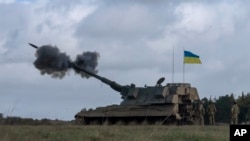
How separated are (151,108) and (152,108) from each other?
0.22ft

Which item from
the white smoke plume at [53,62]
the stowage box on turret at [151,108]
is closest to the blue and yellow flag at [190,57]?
the stowage box on turret at [151,108]

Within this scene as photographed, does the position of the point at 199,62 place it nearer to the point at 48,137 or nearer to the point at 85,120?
the point at 85,120

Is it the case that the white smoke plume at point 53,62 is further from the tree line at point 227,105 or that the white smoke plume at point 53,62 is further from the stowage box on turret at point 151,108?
the tree line at point 227,105

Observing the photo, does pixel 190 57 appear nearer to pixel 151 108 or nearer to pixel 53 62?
pixel 151 108

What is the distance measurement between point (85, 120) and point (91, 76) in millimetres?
3788

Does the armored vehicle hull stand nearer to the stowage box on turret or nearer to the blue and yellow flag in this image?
the stowage box on turret

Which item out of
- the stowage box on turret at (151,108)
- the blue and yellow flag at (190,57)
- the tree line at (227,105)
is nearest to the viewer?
the stowage box on turret at (151,108)

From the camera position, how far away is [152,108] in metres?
39.7

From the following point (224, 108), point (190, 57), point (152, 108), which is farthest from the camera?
point (224, 108)

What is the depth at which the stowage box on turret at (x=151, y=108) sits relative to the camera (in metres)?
39.1

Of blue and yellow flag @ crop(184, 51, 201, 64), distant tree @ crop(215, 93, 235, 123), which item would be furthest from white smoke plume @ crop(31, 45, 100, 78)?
distant tree @ crop(215, 93, 235, 123)

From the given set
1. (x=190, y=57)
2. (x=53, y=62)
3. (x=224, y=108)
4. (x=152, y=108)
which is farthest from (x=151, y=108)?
(x=224, y=108)

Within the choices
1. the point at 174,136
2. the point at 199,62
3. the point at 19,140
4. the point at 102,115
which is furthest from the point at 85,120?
the point at 19,140

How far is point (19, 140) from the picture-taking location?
12.5 metres
